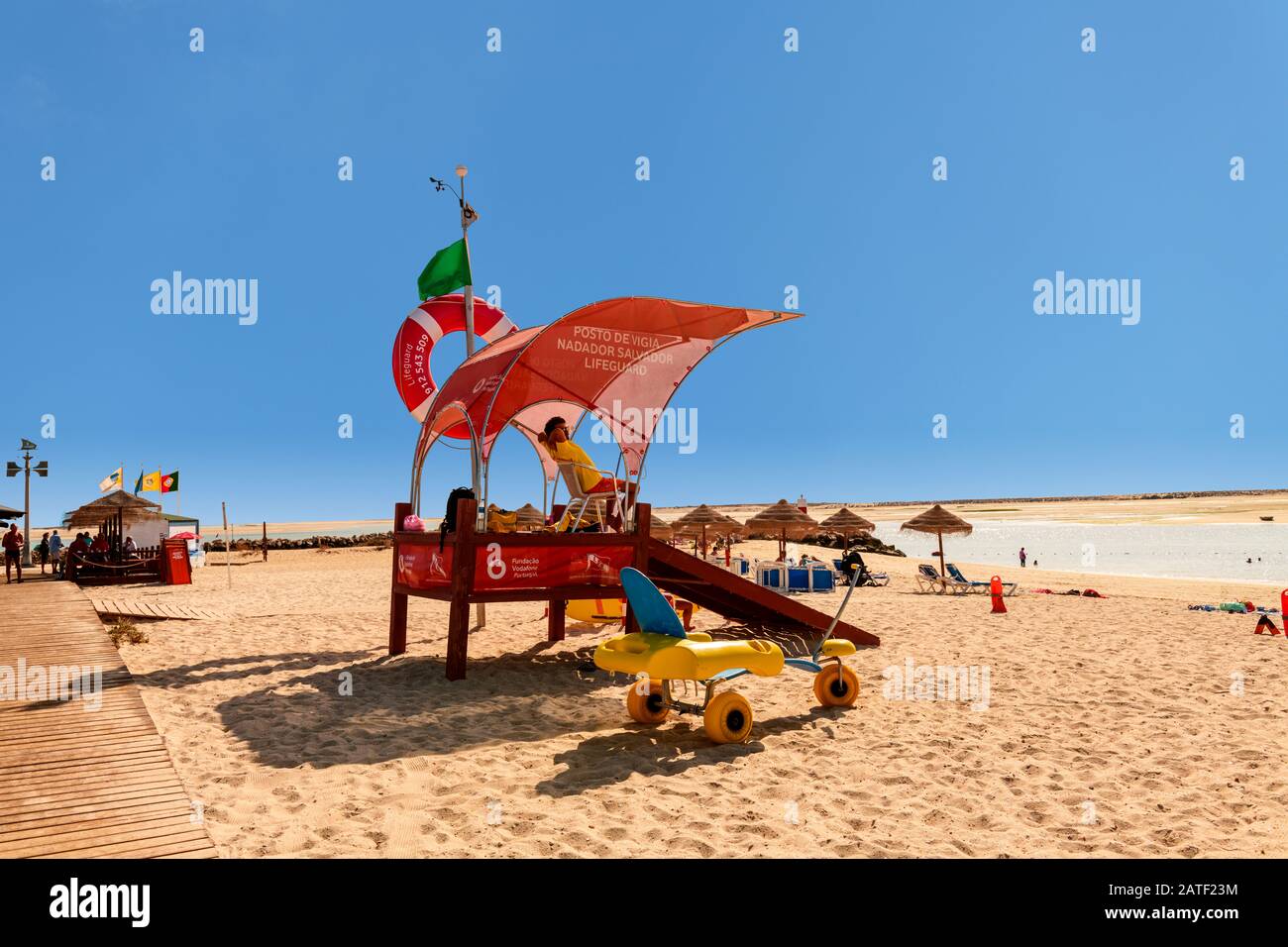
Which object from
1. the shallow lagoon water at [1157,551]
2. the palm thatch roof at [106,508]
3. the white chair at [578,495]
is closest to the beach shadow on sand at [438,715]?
the white chair at [578,495]

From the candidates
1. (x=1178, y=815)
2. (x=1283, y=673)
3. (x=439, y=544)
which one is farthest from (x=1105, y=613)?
(x=439, y=544)

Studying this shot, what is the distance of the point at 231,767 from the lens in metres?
5.92

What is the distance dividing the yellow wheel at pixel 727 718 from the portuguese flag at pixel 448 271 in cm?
872

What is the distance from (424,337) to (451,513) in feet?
14.0

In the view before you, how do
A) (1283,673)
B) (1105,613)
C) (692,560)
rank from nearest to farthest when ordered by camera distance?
(1283,673)
(692,560)
(1105,613)

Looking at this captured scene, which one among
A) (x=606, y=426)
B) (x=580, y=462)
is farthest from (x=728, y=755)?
(x=606, y=426)

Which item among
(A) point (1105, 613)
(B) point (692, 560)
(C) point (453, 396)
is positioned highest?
(C) point (453, 396)

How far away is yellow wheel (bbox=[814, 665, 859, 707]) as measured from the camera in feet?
26.7

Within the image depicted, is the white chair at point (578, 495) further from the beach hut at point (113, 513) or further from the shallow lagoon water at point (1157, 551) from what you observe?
the shallow lagoon water at point (1157, 551)

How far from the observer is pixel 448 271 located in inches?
500

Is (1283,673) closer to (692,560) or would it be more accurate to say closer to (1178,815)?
(1178,815)

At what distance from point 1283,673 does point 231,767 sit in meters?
11.8
